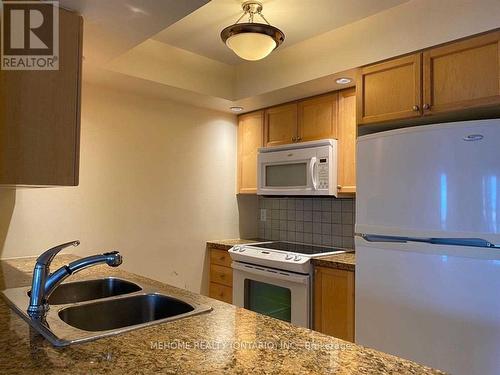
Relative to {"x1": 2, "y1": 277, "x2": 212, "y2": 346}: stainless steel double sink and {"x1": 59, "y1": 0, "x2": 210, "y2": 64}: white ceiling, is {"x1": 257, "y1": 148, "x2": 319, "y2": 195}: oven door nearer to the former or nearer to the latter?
{"x1": 59, "y1": 0, "x2": 210, "y2": 64}: white ceiling

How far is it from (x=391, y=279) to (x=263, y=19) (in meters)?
1.71

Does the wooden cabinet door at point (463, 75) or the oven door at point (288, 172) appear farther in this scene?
the oven door at point (288, 172)

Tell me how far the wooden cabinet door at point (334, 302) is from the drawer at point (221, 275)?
2.99ft

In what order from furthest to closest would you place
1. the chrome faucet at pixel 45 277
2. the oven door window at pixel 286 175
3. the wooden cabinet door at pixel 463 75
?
the oven door window at pixel 286 175, the wooden cabinet door at pixel 463 75, the chrome faucet at pixel 45 277

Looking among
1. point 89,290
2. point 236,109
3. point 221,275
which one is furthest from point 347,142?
point 89,290

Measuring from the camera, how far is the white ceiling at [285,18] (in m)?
2.13

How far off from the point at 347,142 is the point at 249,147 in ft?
3.55

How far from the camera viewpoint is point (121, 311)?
1428mm

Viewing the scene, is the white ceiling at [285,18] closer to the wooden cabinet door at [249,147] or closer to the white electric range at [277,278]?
the wooden cabinet door at [249,147]

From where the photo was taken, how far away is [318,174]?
280cm

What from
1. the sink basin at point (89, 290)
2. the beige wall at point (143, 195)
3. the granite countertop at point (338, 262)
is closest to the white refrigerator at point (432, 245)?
the granite countertop at point (338, 262)

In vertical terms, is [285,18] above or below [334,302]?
above

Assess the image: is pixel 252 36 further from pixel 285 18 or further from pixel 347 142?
pixel 347 142

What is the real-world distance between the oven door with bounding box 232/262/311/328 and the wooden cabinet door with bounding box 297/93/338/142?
109cm
